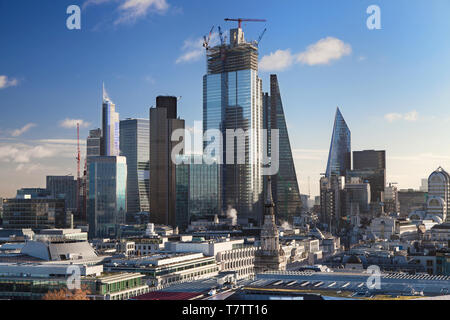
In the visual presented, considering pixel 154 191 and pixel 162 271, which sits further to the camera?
pixel 154 191

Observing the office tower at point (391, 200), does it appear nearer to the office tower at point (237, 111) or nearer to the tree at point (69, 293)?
the office tower at point (237, 111)

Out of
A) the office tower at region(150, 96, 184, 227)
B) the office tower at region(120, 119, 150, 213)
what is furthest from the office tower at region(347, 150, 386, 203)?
the office tower at region(120, 119, 150, 213)

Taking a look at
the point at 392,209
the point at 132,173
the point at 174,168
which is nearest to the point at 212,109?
the point at 174,168

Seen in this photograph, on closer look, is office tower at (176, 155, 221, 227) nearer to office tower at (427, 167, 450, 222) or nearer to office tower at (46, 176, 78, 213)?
office tower at (46, 176, 78, 213)

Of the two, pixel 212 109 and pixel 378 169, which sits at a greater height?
pixel 212 109
